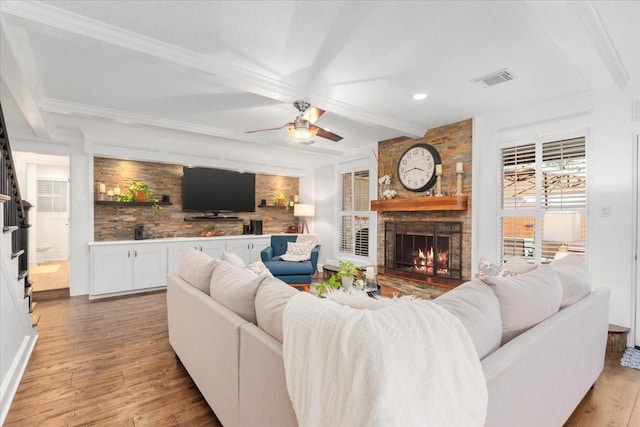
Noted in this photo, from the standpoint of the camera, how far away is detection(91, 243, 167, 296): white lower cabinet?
4.64 metres

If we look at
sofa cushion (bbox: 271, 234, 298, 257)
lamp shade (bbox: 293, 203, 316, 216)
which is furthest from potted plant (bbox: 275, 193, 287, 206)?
A: sofa cushion (bbox: 271, 234, 298, 257)

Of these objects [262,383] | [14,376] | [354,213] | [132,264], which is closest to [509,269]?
[262,383]

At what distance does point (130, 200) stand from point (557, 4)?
574 centimetres

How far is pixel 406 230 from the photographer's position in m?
5.01

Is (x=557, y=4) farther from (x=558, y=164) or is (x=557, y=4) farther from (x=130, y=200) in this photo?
(x=130, y=200)

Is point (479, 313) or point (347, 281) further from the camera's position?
point (347, 281)

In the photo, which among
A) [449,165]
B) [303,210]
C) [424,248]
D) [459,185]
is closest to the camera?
[459,185]

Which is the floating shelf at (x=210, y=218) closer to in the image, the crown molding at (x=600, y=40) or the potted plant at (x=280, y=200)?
the potted plant at (x=280, y=200)

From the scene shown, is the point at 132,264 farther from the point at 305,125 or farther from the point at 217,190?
the point at 305,125

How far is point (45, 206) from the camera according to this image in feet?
23.8

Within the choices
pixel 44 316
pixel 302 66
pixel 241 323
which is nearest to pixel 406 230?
pixel 302 66

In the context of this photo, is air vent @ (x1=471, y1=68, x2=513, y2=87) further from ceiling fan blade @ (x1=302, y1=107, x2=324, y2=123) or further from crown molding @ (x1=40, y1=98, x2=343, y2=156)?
crown molding @ (x1=40, y1=98, x2=343, y2=156)

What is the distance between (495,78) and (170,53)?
2.84 m

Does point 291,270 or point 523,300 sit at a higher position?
point 523,300
